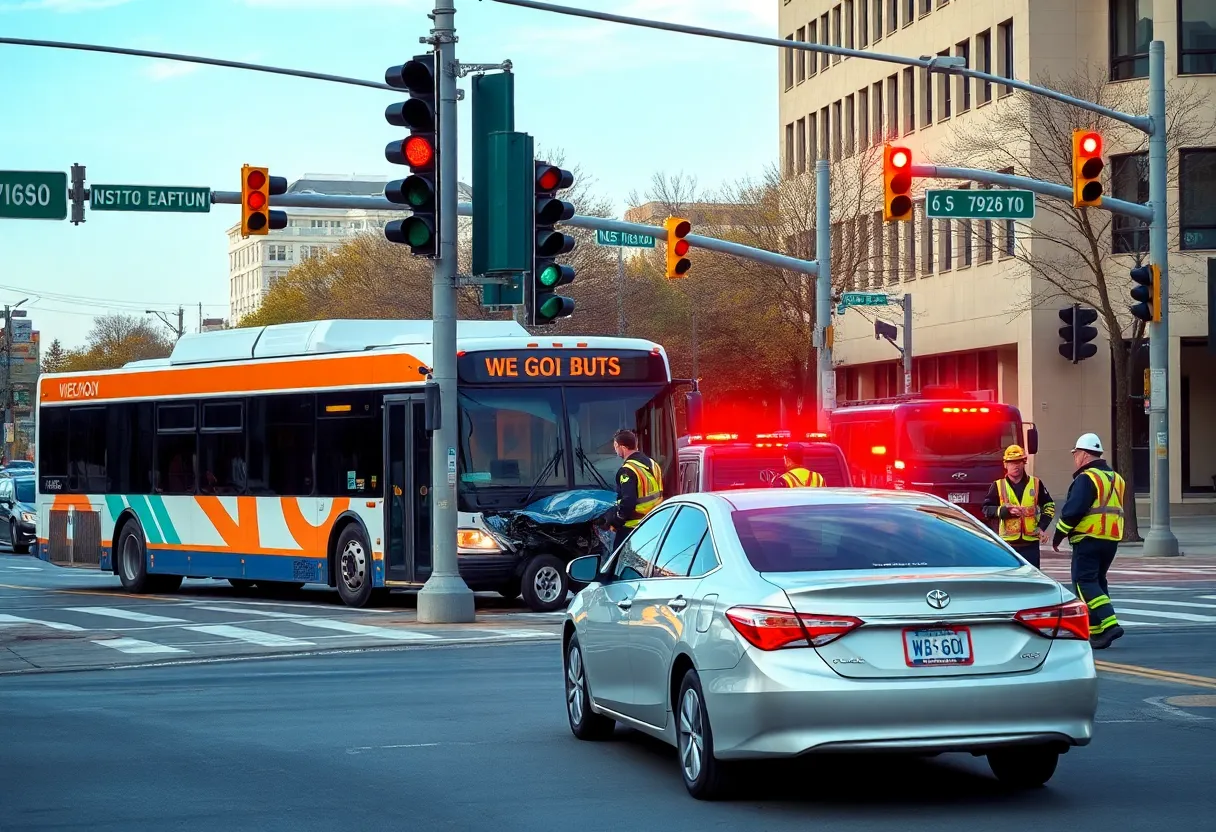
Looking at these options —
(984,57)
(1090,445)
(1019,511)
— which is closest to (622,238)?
(1019,511)

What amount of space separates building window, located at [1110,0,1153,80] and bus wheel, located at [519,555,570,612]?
29.6 meters

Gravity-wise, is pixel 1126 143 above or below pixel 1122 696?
above

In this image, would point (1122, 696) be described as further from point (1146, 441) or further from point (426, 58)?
point (1146, 441)

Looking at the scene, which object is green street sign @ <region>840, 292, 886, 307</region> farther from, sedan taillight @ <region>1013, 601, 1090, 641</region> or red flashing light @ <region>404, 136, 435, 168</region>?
sedan taillight @ <region>1013, 601, 1090, 641</region>

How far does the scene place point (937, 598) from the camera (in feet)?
27.8

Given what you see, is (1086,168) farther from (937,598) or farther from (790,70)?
(790,70)

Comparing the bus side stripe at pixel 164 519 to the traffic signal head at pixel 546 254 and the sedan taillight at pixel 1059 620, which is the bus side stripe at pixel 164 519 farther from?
the sedan taillight at pixel 1059 620

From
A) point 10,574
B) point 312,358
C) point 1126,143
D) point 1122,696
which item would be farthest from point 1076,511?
point 1126,143

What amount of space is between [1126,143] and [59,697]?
119 feet

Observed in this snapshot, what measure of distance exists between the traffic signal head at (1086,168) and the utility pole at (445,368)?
8.64m

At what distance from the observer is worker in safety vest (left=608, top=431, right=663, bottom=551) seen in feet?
63.5

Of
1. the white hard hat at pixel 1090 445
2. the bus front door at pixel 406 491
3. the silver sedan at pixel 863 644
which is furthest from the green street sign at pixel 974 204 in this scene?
the silver sedan at pixel 863 644

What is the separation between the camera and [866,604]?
8.45 metres

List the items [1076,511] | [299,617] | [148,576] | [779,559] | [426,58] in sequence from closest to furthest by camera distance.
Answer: [779,559] < [1076,511] < [426,58] < [299,617] < [148,576]
